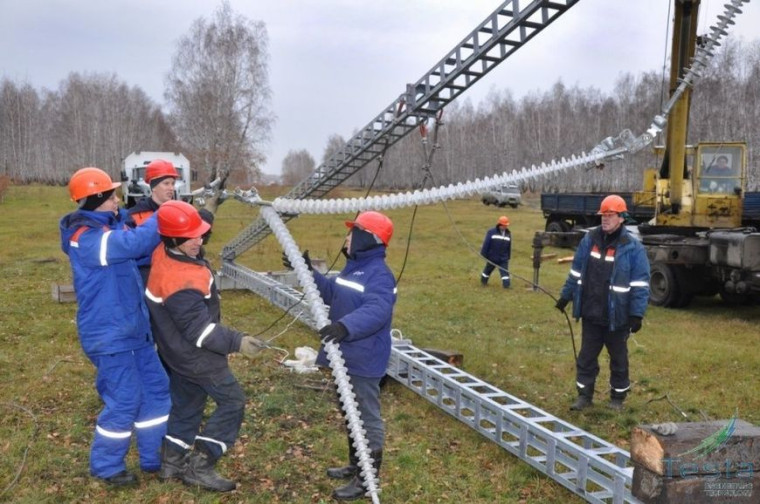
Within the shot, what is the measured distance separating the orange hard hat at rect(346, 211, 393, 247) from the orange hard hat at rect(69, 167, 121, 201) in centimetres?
168

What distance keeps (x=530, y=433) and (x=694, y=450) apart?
1.41m

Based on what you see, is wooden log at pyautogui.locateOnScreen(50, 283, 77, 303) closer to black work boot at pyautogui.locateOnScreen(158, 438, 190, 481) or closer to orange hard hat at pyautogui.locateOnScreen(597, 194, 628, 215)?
black work boot at pyautogui.locateOnScreen(158, 438, 190, 481)

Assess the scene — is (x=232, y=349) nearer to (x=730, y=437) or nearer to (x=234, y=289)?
(x=730, y=437)

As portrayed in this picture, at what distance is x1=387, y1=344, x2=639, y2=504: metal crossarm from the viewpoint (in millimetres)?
4125

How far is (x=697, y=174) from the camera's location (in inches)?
495

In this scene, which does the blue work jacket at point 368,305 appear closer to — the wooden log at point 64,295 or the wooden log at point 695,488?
the wooden log at point 695,488

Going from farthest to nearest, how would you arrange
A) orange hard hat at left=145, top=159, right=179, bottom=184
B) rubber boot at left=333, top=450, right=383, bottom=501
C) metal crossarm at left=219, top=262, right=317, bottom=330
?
metal crossarm at left=219, top=262, right=317, bottom=330 → orange hard hat at left=145, top=159, right=179, bottom=184 → rubber boot at left=333, top=450, right=383, bottom=501

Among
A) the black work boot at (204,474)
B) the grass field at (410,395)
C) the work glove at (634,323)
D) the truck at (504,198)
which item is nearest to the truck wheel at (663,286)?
the grass field at (410,395)

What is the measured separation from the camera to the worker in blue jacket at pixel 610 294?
19.0ft

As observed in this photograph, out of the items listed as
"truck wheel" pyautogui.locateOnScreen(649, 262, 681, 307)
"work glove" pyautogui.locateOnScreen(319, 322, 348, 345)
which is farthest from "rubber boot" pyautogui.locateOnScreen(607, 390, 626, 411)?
"truck wheel" pyautogui.locateOnScreen(649, 262, 681, 307)

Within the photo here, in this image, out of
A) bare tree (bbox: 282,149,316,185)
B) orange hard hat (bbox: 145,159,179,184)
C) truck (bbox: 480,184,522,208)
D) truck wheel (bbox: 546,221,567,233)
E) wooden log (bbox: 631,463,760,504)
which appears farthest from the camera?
bare tree (bbox: 282,149,316,185)

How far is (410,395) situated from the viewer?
6316mm

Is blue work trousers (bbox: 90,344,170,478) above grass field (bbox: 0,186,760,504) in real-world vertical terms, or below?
above

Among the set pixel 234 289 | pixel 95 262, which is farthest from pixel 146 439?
pixel 234 289
